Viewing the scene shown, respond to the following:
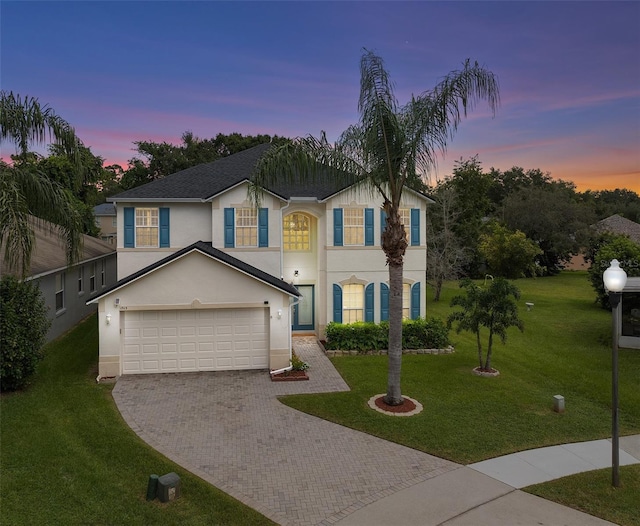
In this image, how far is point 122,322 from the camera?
13148 mm

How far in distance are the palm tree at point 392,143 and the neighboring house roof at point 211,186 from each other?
440cm

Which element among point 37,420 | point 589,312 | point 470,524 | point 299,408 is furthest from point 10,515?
point 589,312

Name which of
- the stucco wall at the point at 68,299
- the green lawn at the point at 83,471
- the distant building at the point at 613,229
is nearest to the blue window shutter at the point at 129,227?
the stucco wall at the point at 68,299

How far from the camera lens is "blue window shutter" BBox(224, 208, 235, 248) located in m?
16.2

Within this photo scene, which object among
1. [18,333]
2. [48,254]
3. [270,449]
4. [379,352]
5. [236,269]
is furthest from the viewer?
[48,254]

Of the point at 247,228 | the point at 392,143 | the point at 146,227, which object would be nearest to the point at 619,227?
the point at 247,228

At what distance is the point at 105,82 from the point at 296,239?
10023 mm

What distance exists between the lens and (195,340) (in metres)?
13.7

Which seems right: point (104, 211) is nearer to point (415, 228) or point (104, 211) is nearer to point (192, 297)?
point (192, 297)

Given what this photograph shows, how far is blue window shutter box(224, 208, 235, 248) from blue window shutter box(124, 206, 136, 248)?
362 cm

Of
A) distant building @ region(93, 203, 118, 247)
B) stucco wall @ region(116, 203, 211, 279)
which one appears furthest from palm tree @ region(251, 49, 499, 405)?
distant building @ region(93, 203, 118, 247)

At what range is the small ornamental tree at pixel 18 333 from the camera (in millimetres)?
10703

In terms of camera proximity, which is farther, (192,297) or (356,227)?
(356,227)

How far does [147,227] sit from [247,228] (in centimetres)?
400
